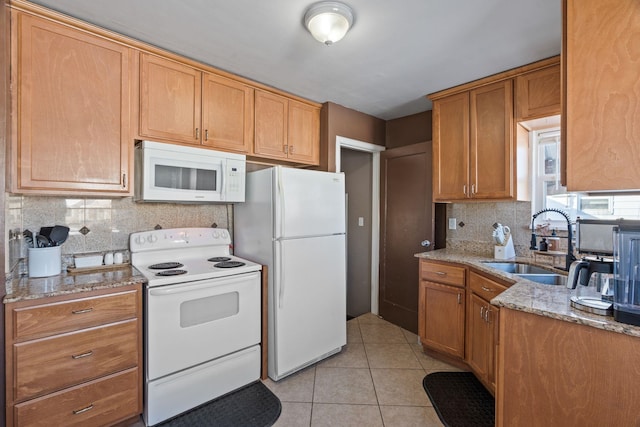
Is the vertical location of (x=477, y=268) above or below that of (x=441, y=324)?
above

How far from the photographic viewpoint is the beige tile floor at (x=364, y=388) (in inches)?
75.9

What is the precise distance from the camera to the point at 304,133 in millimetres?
2984

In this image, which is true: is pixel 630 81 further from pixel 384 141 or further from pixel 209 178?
pixel 384 141

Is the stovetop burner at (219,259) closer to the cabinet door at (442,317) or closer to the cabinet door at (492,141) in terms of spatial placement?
the cabinet door at (442,317)

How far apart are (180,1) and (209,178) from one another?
1144 millimetres

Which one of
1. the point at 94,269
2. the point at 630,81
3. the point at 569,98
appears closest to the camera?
the point at 630,81

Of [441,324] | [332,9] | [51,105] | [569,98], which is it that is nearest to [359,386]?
[441,324]

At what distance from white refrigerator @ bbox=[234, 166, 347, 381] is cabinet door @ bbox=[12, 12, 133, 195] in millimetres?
959

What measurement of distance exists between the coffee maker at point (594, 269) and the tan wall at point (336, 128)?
6.71 feet

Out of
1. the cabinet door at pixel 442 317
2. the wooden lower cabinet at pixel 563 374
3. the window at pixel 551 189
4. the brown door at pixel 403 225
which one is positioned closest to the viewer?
the wooden lower cabinet at pixel 563 374

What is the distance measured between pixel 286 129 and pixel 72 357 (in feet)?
7.23

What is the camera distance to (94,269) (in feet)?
6.77

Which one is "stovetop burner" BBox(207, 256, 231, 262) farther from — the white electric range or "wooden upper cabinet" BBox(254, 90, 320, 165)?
"wooden upper cabinet" BBox(254, 90, 320, 165)

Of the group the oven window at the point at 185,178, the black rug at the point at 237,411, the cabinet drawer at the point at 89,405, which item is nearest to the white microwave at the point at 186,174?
the oven window at the point at 185,178
